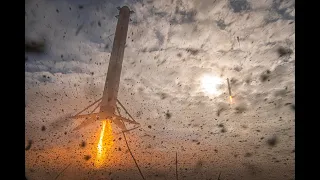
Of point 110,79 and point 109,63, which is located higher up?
point 109,63
